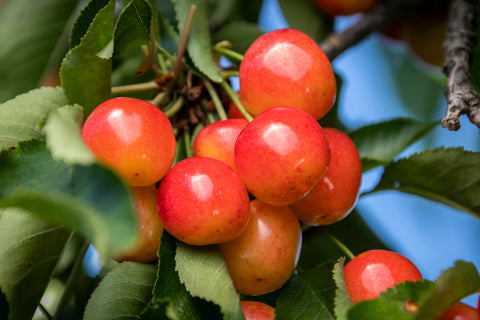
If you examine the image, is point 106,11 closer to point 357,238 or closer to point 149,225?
point 149,225

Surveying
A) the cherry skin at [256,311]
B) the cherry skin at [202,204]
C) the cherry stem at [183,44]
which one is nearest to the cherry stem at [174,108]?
the cherry stem at [183,44]

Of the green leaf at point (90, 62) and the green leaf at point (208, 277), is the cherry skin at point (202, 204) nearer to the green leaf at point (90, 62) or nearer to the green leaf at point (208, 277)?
the green leaf at point (208, 277)

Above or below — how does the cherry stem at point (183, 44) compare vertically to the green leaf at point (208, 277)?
above

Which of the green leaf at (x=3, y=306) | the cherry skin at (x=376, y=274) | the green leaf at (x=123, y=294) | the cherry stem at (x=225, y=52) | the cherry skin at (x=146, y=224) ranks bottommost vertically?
the cherry skin at (x=376, y=274)

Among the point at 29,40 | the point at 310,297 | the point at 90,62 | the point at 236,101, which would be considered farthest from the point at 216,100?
the point at 29,40

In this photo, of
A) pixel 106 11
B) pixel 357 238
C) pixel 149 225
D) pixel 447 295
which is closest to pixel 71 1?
pixel 106 11

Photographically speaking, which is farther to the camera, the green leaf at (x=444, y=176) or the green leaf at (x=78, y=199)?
the green leaf at (x=444, y=176)

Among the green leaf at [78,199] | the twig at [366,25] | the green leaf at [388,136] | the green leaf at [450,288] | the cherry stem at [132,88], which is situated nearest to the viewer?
the green leaf at [78,199]

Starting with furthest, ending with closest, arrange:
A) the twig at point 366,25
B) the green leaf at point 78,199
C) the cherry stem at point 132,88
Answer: the twig at point 366,25 → the cherry stem at point 132,88 → the green leaf at point 78,199

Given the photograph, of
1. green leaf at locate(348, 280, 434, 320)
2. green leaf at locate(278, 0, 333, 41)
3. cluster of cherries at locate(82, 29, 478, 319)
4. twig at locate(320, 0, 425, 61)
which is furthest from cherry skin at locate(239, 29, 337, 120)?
green leaf at locate(278, 0, 333, 41)
